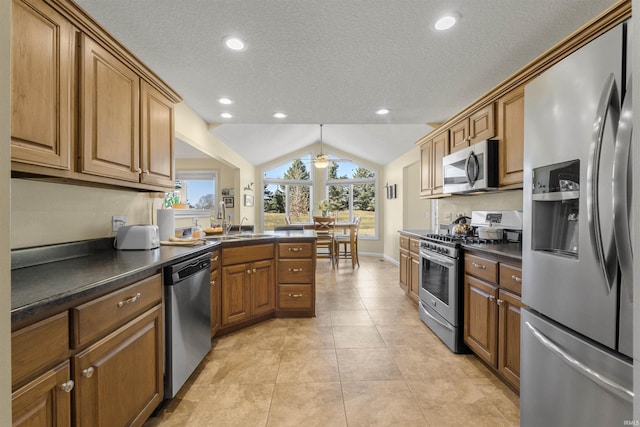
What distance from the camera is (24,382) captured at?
2.70ft

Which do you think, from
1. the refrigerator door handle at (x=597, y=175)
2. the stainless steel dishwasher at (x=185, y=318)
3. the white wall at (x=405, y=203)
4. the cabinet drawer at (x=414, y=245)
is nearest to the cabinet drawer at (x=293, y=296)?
the stainless steel dishwasher at (x=185, y=318)

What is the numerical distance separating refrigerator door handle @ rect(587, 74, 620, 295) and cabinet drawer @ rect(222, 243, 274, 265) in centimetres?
244

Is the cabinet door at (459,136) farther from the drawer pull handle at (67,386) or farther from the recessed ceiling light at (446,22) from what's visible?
the drawer pull handle at (67,386)

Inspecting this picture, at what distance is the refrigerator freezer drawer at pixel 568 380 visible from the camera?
0.89 m

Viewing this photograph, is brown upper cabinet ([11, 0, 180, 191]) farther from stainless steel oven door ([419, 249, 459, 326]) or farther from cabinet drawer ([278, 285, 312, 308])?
stainless steel oven door ([419, 249, 459, 326])

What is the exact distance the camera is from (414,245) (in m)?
3.37

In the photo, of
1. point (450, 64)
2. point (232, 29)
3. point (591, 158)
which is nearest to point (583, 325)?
point (591, 158)

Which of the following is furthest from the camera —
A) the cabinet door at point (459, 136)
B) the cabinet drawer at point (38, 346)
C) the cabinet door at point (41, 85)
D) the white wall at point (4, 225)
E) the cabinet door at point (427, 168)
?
the cabinet door at point (427, 168)

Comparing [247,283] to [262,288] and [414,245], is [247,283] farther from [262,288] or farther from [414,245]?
[414,245]

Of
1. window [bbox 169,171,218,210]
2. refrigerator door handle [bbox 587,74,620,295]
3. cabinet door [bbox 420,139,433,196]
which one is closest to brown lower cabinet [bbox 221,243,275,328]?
cabinet door [bbox 420,139,433,196]

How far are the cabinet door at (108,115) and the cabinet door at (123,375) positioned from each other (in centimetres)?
87

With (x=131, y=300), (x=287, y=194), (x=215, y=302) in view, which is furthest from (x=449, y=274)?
(x=287, y=194)

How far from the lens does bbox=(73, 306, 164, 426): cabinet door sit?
1.05m

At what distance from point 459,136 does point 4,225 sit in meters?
3.26
